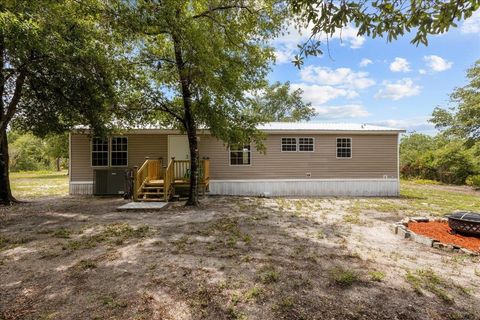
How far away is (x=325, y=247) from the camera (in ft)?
17.9

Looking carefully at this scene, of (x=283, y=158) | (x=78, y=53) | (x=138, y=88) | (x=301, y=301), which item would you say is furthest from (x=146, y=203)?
(x=301, y=301)

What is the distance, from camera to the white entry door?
42.4 feet

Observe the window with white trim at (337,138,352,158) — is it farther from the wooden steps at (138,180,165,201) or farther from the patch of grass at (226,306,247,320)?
the patch of grass at (226,306,247,320)

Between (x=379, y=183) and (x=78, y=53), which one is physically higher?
(x=78, y=53)

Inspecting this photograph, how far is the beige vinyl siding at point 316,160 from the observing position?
13125 millimetres

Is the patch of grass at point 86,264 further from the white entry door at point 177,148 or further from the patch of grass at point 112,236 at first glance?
the white entry door at point 177,148

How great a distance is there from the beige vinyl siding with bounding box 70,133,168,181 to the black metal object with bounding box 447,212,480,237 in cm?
1052

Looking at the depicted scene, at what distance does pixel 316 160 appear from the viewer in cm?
1338

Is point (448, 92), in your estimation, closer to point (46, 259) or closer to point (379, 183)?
point (379, 183)

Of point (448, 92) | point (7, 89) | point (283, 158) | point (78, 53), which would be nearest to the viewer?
point (78, 53)

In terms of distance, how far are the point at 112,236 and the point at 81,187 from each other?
25.7ft

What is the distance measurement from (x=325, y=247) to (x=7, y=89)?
11672 mm

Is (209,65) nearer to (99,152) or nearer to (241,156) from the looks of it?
(241,156)

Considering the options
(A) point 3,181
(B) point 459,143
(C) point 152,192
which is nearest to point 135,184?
(C) point 152,192
